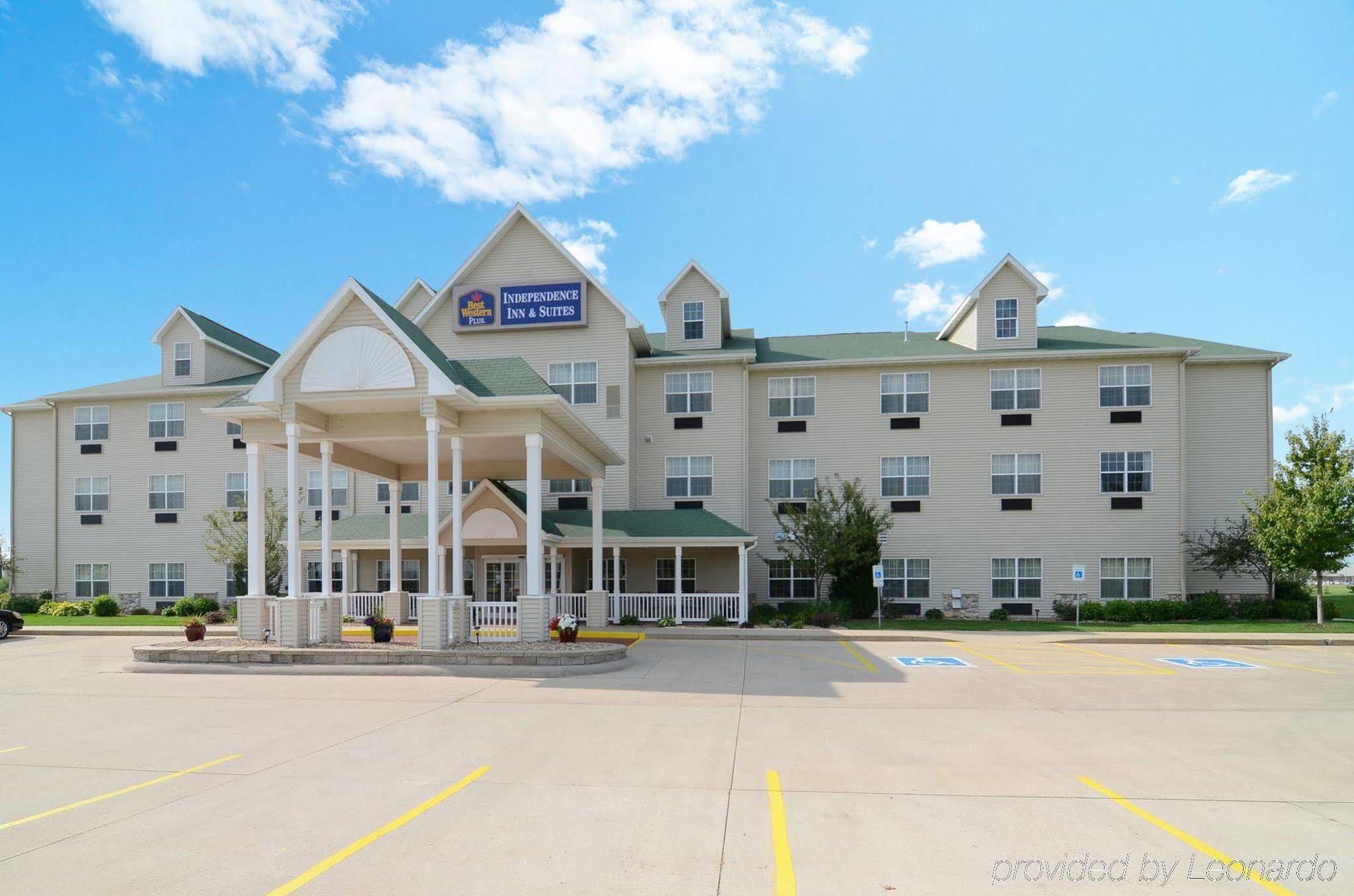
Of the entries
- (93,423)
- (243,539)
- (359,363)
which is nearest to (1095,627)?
(359,363)

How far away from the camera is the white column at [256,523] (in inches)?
750

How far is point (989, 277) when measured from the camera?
3041 centimetres

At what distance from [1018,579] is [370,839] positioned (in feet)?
90.8

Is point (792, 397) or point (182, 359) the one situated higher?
point (182, 359)

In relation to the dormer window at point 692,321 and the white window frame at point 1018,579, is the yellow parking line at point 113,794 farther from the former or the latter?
the white window frame at point 1018,579

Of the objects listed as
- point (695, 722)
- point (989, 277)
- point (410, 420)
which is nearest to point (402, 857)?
point (695, 722)

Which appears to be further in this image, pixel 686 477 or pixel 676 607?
pixel 686 477

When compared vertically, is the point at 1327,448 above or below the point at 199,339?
below

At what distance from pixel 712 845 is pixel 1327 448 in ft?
93.3

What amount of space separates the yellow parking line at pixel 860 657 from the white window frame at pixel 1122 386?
15.1 metres

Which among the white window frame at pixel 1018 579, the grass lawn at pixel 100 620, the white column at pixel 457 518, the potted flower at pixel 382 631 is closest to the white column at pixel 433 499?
the white column at pixel 457 518

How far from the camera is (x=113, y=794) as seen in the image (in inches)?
307

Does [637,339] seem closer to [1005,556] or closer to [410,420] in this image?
[410,420]

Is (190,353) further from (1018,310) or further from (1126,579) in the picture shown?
(1126,579)
